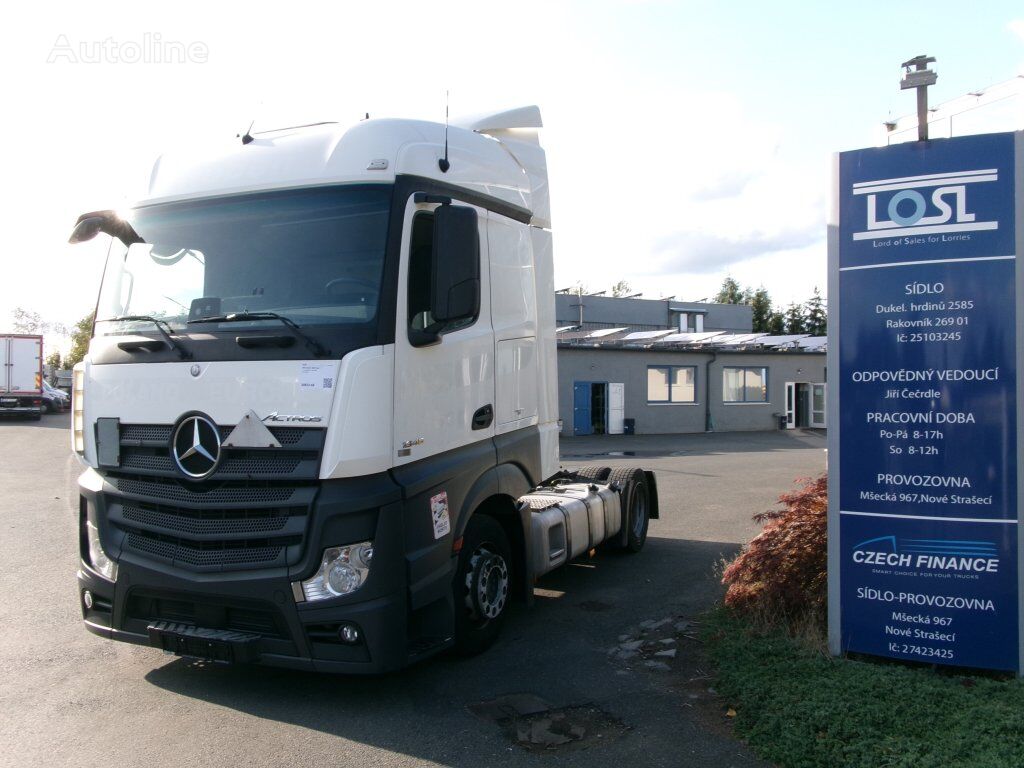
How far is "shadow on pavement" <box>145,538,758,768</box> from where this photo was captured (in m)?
4.37

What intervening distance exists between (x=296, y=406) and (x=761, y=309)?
8788 cm

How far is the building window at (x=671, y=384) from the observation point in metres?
33.9

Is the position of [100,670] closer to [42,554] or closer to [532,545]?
[532,545]

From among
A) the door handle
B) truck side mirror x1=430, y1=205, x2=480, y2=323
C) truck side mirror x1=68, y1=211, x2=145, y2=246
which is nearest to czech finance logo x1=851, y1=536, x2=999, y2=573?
the door handle

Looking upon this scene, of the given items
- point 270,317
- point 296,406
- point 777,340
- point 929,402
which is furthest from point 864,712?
point 777,340

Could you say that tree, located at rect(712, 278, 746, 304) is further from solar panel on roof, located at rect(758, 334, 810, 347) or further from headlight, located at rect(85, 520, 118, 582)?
headlight, located at rect(85, 520, 118, 582)

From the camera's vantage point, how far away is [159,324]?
16.5 feet

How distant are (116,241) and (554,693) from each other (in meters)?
4.03

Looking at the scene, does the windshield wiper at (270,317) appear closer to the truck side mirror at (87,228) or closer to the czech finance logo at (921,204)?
the truck side mirror at (87,228)

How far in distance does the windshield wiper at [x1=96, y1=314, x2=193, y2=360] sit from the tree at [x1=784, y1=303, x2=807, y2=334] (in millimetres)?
84771

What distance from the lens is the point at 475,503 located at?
5.48m

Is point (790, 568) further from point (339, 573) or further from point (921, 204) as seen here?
point (339, 573)

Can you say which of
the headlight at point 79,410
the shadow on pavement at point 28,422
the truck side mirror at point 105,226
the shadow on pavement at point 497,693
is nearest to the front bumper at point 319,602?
the shadow on pavement at point 497,693

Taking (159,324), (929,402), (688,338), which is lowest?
(929,402)
